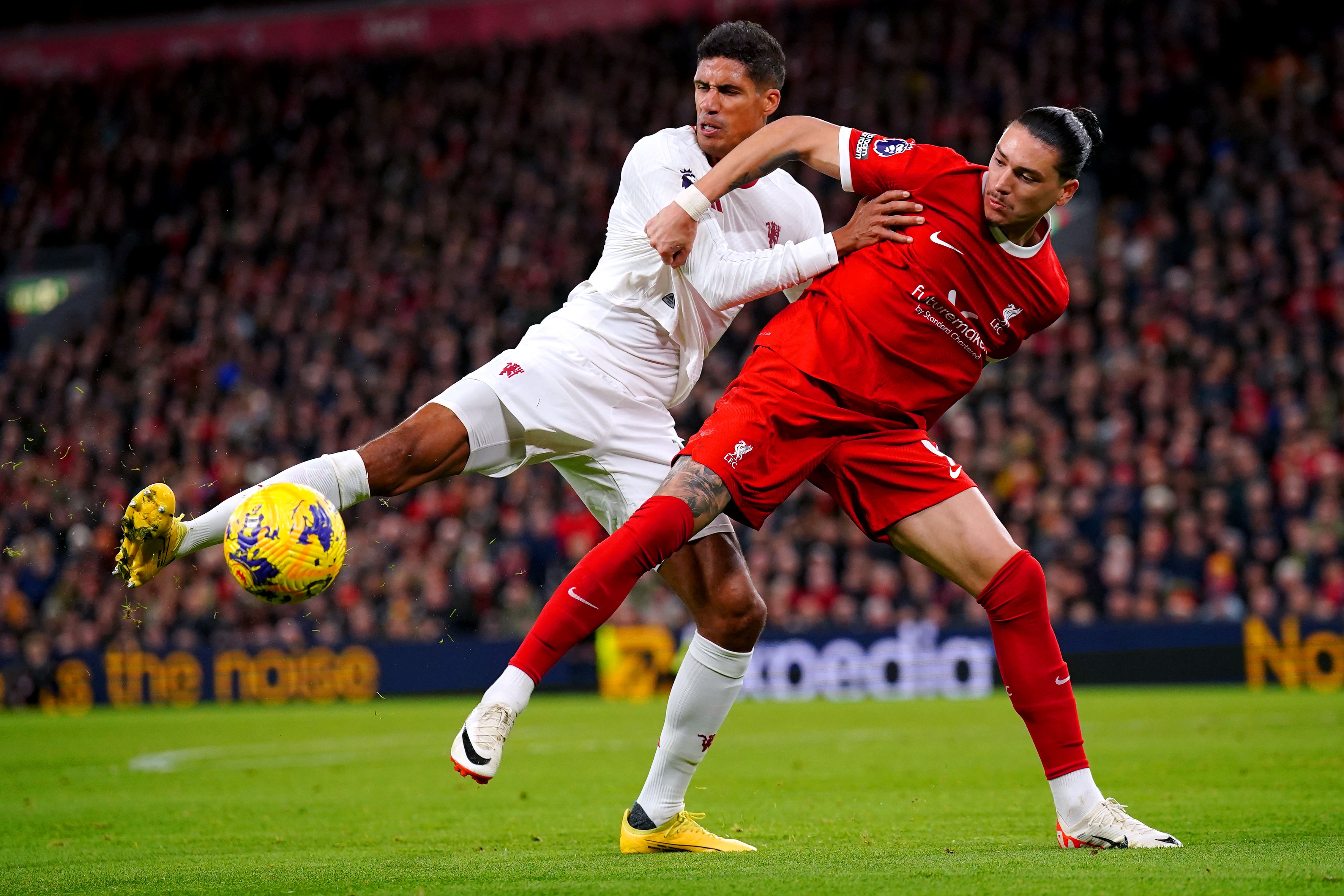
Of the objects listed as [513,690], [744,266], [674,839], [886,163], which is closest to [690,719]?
[674,839]

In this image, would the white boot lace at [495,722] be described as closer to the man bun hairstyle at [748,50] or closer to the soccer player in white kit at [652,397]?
the soccer player in white kit at [652,397]

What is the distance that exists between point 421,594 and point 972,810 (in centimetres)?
1197

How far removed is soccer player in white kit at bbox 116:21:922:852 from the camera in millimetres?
5020

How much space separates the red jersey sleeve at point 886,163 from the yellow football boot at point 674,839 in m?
2.34

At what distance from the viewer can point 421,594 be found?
1758cm

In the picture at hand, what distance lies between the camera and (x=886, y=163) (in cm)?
489

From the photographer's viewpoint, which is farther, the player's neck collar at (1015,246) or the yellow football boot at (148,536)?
the yellow football boot at (148,536)

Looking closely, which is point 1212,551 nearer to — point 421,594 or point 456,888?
point 421,594

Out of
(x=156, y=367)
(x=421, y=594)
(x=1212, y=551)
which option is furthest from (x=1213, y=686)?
(x=156, y=367)

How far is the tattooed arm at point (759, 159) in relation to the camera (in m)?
4.81

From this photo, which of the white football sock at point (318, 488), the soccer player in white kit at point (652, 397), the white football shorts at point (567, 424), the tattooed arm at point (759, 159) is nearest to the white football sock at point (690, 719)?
the soccer player in white kit at point (652, 397)

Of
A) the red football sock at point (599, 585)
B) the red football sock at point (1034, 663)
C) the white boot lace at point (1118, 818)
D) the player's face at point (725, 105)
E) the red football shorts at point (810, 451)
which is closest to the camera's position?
the red football sock at point (599, 585)

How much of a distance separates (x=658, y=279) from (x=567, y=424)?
621 mm

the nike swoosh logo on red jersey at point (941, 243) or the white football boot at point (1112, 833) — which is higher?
the nike swoosh logo on red jersey at point (941, 243)
